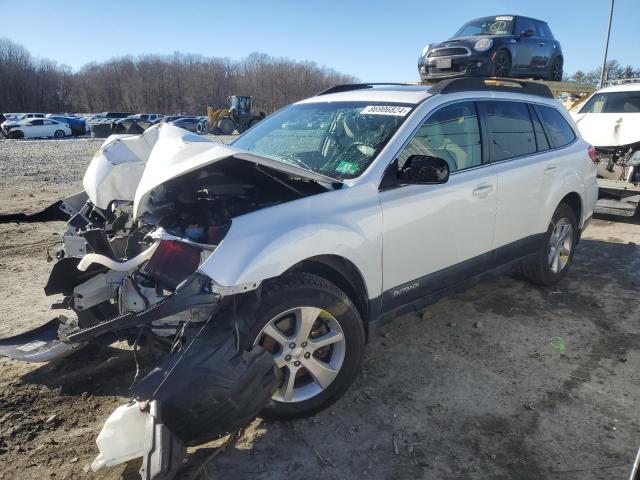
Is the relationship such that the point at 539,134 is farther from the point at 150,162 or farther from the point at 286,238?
the point at 150,162

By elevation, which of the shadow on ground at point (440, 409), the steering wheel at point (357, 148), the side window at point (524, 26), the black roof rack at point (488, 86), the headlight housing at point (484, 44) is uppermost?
the side window at point (524, 26)

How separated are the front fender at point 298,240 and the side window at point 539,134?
2.26 meters

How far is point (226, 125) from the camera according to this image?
33.9 m

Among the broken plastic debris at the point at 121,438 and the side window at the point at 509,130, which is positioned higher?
the side window at the point at 509,130

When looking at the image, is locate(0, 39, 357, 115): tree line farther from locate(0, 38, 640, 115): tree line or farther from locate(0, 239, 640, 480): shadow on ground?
locate(0, 239, 640, 480): shadow on ground

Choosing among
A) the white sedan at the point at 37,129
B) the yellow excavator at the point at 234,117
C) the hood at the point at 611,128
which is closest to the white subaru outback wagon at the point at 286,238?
the hood at the point at 611,128

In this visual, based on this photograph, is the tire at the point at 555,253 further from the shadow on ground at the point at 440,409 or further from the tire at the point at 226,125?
the tire at the point at 226,125

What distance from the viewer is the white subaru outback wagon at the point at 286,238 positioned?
228 centimetres

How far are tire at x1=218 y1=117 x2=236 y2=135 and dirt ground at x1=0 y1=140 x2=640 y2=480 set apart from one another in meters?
30.8

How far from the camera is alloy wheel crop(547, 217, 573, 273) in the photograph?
4.68 meters

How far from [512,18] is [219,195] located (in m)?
7.87

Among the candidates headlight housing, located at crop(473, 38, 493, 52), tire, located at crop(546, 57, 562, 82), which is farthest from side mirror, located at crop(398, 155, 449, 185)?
tire, located at crop(546, 57, 562, 82)

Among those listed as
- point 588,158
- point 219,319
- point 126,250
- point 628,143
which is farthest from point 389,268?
point 628,143

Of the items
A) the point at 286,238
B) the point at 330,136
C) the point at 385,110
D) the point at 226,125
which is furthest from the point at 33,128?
the point at 286,238
